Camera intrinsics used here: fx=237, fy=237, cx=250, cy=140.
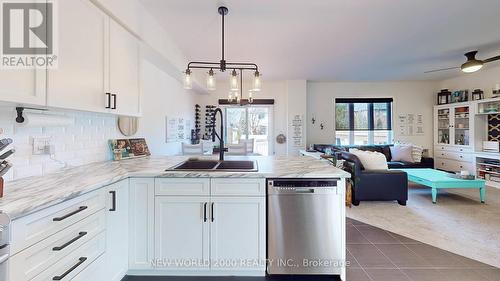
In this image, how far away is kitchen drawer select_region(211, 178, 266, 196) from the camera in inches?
72.2

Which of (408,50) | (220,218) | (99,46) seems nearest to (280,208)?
(220,218)

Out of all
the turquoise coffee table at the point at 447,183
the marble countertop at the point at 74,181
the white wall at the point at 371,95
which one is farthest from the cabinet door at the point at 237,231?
the white wall at the point at 371,95

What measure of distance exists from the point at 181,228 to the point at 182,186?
0.33 metres

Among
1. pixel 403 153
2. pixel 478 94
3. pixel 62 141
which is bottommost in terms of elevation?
pixel 403 153

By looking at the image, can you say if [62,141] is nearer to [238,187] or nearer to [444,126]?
[238,187]

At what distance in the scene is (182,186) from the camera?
1841 millimetres

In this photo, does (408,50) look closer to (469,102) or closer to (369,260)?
(469,102)

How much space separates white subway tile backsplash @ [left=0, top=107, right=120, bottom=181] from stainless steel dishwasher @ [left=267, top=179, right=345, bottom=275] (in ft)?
5.26

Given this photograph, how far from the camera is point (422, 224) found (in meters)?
3.03

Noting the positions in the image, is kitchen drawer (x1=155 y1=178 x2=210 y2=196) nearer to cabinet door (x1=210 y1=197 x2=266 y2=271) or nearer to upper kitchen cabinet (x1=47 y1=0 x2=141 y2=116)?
cabinet door (x1=210 y1=197 x2=266 y2=271)

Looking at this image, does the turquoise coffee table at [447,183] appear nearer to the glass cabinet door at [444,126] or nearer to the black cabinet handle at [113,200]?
the glass cabinet door at [444,126]

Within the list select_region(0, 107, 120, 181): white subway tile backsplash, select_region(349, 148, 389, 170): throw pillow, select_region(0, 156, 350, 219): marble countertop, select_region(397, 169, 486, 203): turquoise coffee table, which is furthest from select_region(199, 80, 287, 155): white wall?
select_region(0, 156, 350, 219): marble countertop

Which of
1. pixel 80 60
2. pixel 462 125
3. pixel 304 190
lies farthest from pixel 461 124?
pixel 80 60
